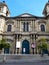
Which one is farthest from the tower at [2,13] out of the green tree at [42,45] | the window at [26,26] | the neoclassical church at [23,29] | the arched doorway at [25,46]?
the green tree at [42,45]

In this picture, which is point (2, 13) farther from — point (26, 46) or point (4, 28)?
point (26, 46)

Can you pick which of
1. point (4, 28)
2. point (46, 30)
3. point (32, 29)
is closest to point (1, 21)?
point (4, 28)

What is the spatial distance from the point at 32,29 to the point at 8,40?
21.2 ft

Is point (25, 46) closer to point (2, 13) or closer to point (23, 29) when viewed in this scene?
point (23, 29)

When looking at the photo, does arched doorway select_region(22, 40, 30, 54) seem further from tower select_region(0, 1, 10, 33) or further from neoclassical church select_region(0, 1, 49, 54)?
tower select_region(0, 1, 10, 33)

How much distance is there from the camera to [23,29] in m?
43.9

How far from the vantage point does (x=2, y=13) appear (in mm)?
44312

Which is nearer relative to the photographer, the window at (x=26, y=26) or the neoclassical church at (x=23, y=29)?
the neoclassical church at (x=23, y=29)

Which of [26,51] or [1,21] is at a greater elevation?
[1,21]

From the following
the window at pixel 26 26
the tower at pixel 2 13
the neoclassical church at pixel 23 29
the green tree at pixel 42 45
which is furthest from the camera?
the window at pixel 26 26

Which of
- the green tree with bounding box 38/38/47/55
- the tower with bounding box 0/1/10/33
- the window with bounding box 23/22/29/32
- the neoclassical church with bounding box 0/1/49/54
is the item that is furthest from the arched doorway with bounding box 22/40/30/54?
the tower with bounding box 0/1/10/33

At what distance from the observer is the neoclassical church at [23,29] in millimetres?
41406

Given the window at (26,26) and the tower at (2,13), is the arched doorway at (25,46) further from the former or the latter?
the tower at (2,13)

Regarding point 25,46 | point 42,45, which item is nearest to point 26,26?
point 25,46
